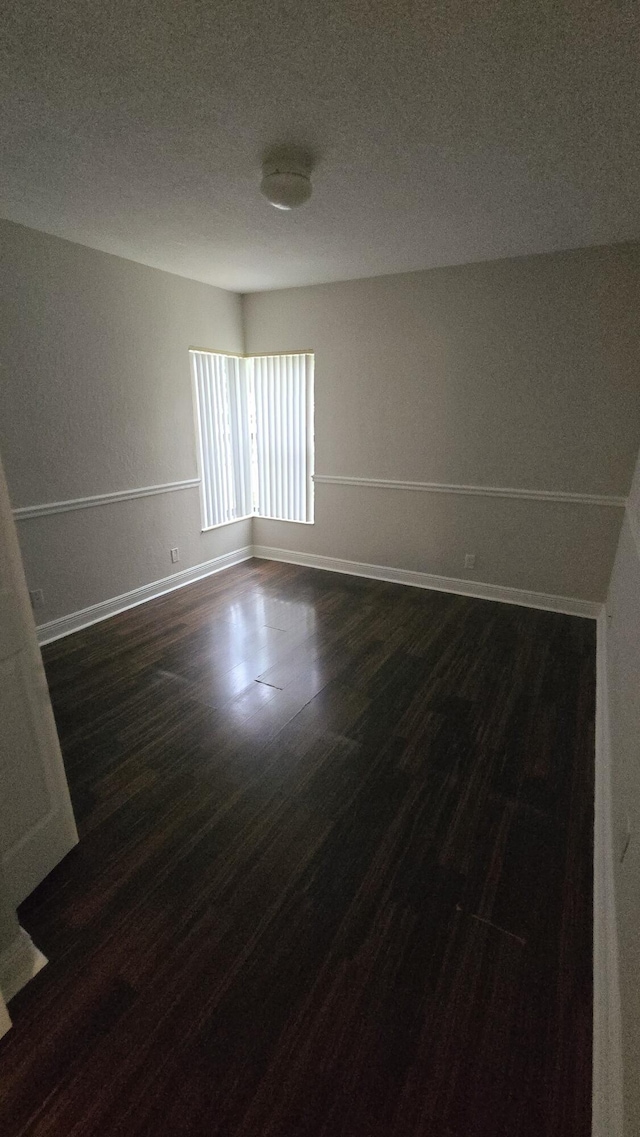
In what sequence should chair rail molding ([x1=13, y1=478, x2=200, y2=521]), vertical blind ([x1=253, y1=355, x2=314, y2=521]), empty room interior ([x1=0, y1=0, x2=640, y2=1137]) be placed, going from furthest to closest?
vertical blind ([x1=253, y1=355, x2=314, y2=521]) < chair rail molding ([x1=13, y1=478, x2=200, y2=521]) < empty room interior ([x1=0, y1=0, x2=640, y2=1137])

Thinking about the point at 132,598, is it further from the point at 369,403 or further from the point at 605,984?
the point at 605,984

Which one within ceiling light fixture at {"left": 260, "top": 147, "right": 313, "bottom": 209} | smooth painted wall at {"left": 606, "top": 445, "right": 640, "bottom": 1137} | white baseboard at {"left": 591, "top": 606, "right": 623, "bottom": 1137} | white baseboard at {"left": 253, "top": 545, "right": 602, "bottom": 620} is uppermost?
ceiling light fixture at {"left": 260, "top": 147, "right": 313, "bottom": 209}

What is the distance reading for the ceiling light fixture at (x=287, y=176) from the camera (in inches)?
73.4

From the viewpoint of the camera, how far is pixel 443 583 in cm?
413

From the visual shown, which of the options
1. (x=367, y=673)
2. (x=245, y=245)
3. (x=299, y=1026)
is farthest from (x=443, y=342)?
(x=299, y=1026)

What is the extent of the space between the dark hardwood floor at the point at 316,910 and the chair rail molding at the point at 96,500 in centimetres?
101

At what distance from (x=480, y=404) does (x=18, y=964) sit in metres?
3.86

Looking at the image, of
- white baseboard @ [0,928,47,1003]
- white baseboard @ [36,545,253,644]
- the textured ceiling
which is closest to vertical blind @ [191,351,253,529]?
white baseboard @ [36,545,253,644]

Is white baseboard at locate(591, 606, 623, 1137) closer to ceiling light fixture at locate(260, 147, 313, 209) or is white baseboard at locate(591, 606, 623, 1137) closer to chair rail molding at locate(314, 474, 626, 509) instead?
chair rail molding at locate(314, 474, 626, 509)

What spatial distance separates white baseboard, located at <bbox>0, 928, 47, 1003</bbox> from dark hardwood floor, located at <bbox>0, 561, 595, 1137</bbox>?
0.03m

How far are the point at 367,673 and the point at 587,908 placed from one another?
1517 mm

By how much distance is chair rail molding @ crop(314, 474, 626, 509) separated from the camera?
333 centimetres

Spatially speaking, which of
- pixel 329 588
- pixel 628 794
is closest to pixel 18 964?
pixel 628 794

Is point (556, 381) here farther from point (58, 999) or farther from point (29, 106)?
point (58, 999)
